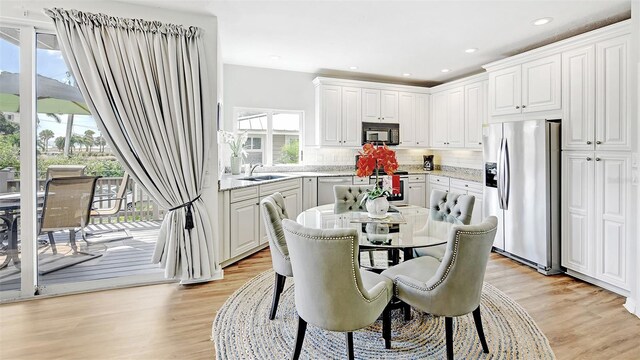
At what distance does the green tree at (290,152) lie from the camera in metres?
5.54

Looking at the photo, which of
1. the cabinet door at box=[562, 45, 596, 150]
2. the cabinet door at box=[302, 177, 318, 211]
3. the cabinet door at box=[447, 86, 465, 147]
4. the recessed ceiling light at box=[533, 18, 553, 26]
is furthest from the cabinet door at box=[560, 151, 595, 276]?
the cabinet door at box=[302, 177, 318, 211]

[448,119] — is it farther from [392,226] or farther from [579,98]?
[392,226]

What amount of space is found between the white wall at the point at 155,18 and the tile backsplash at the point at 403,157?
251 cm

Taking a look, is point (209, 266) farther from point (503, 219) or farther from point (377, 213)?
point (503, 219)

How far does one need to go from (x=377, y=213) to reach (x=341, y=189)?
842 millimetres

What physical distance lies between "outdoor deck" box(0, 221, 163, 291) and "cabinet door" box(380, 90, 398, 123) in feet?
13.3

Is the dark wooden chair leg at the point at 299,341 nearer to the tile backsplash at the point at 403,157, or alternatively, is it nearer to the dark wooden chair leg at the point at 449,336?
the dark wooden chair leg at the point at 449,336

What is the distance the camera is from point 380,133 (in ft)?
18.6

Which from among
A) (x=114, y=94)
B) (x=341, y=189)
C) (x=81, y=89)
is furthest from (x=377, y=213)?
(x=81, y=89)

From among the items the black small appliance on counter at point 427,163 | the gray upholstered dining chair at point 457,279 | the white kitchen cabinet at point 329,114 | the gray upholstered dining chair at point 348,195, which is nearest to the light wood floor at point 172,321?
the gray upholstered dining chair at point 457,279

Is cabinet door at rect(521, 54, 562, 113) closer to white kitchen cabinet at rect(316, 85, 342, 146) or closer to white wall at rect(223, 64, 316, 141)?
white kitchen cabinet at rect(316, 85, 342, 146)

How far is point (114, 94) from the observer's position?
2834 mm

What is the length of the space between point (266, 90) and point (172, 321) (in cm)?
379

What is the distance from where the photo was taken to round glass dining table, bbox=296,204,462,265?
2.12m
